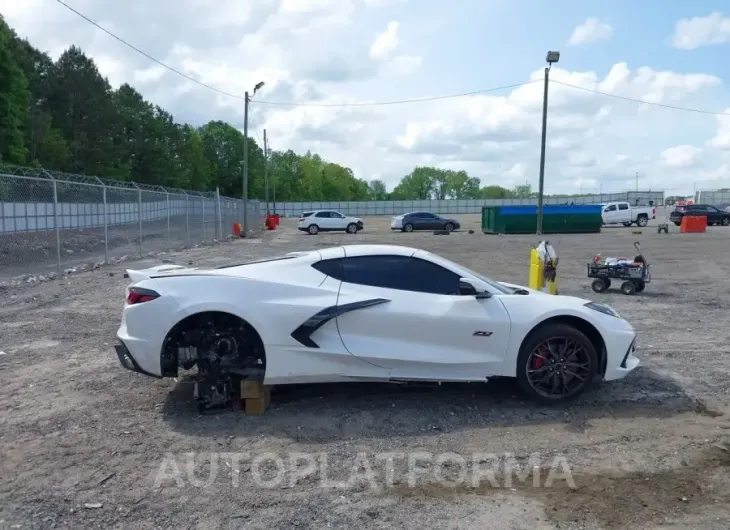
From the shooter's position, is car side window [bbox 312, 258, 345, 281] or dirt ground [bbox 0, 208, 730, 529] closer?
dirt ground [bbox 0, 208, 730, 529]

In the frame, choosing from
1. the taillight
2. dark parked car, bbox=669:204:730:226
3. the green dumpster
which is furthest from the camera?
dark parked car, bbox=669:204:730:226

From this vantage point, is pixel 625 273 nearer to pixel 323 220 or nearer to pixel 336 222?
pixel 323 220

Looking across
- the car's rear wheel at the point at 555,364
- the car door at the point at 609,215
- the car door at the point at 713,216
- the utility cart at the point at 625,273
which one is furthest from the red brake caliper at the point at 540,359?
the car door at the point at 713,216

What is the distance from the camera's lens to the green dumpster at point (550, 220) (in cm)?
3941

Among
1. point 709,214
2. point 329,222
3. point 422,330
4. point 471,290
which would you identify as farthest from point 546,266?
point 709,214

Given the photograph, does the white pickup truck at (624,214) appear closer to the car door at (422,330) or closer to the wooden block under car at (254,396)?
the car door at (422,330)

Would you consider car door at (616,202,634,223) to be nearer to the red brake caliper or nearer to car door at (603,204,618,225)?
car door at (603,204,618,225)

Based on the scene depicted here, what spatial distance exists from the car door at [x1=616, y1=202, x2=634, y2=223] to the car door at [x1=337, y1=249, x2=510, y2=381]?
1749 inches

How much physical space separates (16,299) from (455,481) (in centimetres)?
987

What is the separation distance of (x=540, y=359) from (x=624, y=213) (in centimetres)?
4449

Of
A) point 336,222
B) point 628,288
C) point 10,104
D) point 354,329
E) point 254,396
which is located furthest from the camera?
point 336,222

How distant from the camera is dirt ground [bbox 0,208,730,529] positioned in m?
3.87

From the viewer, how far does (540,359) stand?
572cm

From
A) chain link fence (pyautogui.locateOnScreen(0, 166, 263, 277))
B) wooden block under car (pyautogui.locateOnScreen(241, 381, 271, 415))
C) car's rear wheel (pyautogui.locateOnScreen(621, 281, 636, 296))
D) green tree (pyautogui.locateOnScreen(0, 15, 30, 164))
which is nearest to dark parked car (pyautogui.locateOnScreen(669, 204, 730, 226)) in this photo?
chain link fence (pyautogui.locateOnScreen(0, 166, 263, 277))
